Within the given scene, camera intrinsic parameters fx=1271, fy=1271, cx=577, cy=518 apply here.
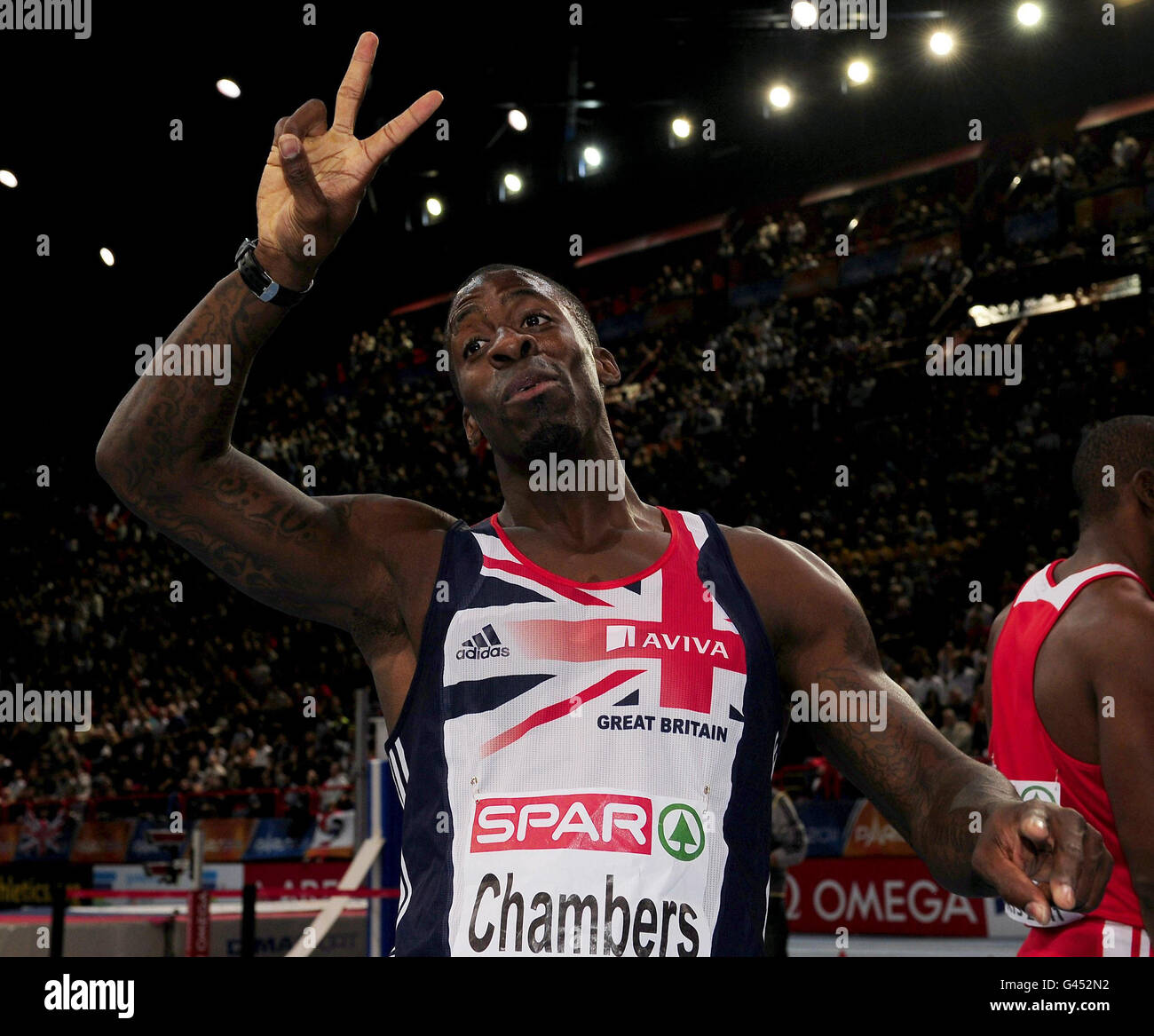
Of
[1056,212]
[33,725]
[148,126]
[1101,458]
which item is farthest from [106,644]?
[1101,458]

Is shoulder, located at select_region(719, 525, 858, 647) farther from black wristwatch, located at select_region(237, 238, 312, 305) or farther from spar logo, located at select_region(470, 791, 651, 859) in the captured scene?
black wristwatch, located at select_region(237, 238, 312, 305)

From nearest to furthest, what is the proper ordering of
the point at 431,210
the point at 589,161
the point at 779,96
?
the point at 779,96, the point at 589,161, the point at 431,210

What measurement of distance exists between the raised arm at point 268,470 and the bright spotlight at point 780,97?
19.2 meters

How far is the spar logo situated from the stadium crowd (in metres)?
9.05

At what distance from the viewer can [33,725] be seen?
58.9 ft

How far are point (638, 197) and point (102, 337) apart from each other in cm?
965

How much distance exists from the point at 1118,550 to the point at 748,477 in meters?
14.2

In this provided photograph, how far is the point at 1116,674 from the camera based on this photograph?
8.80 feet

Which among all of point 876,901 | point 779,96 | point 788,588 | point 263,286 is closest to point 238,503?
point 263,286

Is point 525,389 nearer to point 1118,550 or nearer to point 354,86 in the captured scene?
point 354,86

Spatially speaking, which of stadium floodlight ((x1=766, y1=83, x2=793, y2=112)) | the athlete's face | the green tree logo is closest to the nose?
the athlete's face

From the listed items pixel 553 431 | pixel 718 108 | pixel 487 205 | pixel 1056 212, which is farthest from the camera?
pixel 487 205

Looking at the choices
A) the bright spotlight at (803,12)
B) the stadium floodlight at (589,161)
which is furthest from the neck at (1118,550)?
the stadium floodlight at (589,161)

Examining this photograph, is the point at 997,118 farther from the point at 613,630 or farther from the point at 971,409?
the point at 613,630
